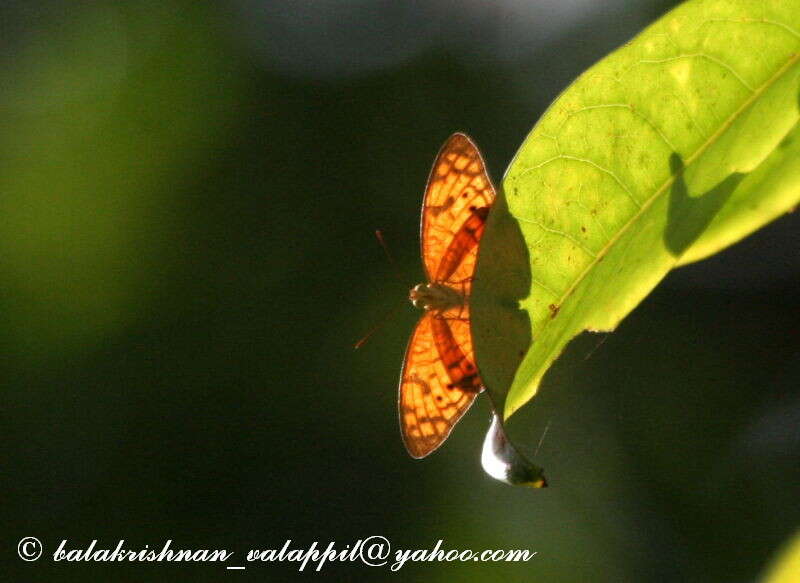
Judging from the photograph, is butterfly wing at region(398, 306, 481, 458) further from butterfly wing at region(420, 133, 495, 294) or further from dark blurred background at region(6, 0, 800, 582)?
dark blurred background at region(6, 0, 800, 582)

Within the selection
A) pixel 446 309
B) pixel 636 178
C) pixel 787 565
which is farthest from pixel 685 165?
pixel 446 309

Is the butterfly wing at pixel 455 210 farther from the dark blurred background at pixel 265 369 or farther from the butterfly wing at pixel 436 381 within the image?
the dark blurred background at pixel 265 369

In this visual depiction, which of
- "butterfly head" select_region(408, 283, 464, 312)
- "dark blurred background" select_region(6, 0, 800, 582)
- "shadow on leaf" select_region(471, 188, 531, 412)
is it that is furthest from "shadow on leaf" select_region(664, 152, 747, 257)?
"dark blurred background" select_region(6, 0, 800, 582)

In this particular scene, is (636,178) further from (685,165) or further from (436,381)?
(436,381)

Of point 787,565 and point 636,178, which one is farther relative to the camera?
point 787,565

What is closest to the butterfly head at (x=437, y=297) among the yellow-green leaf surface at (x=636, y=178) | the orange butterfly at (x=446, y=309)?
the orange butterfly at (x=446, y=309)
